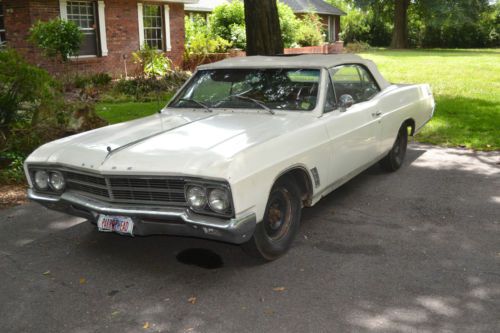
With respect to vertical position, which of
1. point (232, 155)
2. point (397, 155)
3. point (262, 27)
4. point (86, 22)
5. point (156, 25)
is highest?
point (156, 25)

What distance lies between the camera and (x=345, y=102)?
5.26 metres

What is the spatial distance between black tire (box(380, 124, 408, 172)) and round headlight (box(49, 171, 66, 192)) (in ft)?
13.5

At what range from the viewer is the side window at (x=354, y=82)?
5652mm

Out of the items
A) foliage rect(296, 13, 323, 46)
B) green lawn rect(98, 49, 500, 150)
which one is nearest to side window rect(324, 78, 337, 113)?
green lawn rect(98, 49, 500, 150)

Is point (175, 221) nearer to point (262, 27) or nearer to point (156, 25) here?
point (262, 27)

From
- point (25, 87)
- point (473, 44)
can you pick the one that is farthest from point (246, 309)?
point (473, 44)

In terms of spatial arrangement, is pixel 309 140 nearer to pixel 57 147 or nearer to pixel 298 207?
pixel 298 207

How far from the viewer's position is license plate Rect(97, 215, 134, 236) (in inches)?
159

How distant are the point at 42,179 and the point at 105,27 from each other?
13784 mm

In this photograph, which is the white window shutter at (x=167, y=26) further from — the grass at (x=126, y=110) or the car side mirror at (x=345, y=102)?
the car side mirror at (x=345, y=102)

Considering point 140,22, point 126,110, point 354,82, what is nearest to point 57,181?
point 354,82

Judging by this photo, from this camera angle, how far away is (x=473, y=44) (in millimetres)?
40312

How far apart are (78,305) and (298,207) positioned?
6.27ft

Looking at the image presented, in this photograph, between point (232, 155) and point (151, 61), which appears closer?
point (232, 155)
